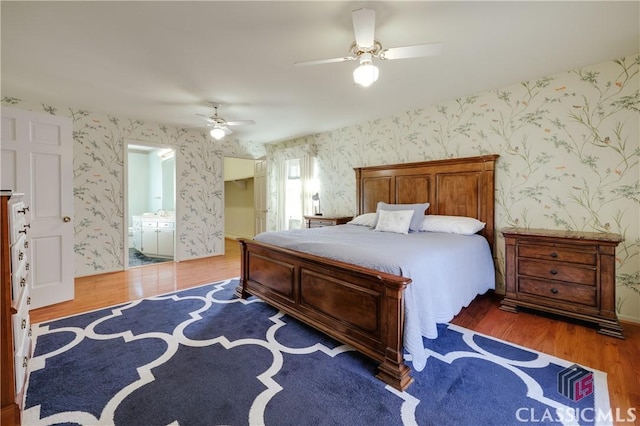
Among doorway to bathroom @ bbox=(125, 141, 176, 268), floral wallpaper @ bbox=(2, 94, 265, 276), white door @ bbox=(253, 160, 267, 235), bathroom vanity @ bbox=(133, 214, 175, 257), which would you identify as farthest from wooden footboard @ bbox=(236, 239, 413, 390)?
white door @ bbox=(253, 160, 267, 235)

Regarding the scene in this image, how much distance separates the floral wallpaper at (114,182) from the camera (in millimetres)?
4082

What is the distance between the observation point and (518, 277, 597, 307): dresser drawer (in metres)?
2.47

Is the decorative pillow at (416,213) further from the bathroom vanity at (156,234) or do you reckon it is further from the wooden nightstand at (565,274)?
the bathroom vanity at (156,234)

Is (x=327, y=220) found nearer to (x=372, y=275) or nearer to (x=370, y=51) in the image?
(x=372, y=275)

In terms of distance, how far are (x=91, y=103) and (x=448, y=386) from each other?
16.7ft

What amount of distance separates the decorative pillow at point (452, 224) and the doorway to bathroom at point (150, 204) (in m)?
4.39

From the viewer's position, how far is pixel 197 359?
201 centimetres

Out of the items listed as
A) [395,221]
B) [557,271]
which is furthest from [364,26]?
[557,271]

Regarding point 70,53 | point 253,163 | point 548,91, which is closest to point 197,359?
point 70,53

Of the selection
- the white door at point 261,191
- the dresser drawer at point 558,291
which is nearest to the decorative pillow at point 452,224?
the dresser drawer at point 558,291

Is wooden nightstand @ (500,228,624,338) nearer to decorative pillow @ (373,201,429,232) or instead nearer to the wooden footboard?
decorative pillow @ (373,201,429,232)

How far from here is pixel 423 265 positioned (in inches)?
76.6

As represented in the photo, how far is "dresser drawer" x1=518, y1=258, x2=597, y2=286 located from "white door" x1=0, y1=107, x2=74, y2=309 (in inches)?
193

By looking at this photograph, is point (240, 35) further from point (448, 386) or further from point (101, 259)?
point (101, 259)
